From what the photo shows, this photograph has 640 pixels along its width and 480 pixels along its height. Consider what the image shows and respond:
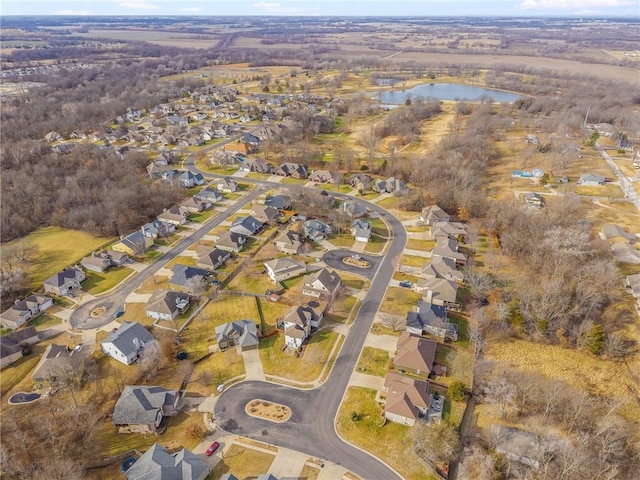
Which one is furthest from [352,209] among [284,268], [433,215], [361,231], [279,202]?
[284,268]

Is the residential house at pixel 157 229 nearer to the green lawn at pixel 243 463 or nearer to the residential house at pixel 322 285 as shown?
the residential house at pixel 322 285

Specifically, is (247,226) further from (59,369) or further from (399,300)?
(59,369)

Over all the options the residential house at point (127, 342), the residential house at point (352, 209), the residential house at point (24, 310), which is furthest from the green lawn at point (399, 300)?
the residential house at point (24, 310)

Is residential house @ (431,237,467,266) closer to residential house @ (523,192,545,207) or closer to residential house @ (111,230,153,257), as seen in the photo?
residential house @ (523,192,545,207)

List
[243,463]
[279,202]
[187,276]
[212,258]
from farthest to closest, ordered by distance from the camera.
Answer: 1. [279,202]
2. [212,258]
3. [187,276]
4. [243,463]

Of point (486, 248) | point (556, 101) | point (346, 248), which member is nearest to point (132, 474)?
point (346, 248)

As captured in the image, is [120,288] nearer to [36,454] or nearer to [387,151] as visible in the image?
[36,454]

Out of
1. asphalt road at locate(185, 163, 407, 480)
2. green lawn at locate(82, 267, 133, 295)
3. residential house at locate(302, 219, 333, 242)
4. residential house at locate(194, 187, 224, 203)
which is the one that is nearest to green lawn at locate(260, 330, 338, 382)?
asphalt road at locate(185, 163, 407, 480)
